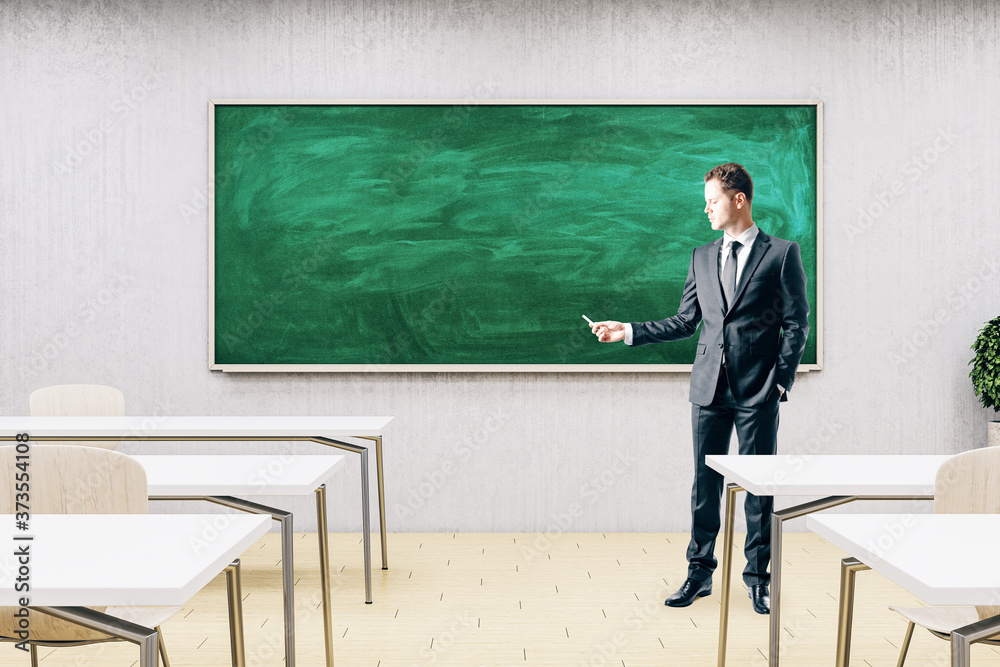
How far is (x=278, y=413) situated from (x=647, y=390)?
1.89 meters

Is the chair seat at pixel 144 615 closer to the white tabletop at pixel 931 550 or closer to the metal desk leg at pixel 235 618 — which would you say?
the metal desk leg at pixel 235 618

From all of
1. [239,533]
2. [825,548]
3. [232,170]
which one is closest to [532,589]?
[825,548]

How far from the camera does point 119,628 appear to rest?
3.26 feet

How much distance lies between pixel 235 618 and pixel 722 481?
6.11 feet

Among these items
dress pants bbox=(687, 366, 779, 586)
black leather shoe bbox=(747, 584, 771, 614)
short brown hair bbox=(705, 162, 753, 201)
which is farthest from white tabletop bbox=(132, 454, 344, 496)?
short brown hair bbox=(705, 162, 753, 201)

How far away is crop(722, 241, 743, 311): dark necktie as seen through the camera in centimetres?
270

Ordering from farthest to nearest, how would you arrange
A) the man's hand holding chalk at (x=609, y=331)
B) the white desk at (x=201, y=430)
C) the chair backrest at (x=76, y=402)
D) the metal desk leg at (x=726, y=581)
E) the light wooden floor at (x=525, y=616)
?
the chair backrest at (x=76, y=402) < the man's hand holding chalk at (x=609, y=331) < the white desk at (x=201, y=430) < the light wooden floor at (x=525, y=616) < the metal desk leg at (x=726, y=581)

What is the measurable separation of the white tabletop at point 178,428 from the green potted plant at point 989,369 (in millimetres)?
2835

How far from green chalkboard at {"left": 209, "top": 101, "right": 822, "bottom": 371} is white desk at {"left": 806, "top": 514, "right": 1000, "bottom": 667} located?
7.91 ft

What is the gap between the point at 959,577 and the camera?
3.36 ft

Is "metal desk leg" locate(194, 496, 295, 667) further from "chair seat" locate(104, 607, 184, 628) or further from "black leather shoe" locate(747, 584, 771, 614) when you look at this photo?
"black leather shoe" locate(747, 584, 771, 614)

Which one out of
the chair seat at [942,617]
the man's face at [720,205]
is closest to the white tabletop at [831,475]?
the chair seat at [942,617]

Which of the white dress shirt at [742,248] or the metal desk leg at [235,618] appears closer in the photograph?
the metal desk leg at [235,618]

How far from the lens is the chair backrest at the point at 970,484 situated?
4.91 feet
